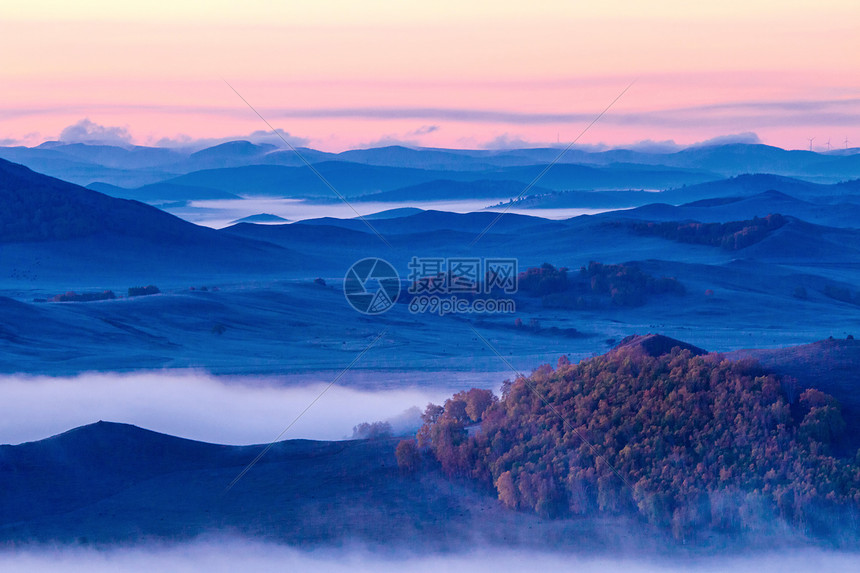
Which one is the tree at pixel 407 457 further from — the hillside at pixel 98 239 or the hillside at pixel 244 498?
the hillside at pixel 98 239

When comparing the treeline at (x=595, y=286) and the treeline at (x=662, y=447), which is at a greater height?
the treeline at (x=595, y=286)

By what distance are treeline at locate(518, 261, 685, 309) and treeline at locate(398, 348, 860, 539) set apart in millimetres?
27091

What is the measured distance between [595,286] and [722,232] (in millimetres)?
30397

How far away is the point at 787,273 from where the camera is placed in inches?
1984

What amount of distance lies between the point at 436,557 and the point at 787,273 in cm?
4309

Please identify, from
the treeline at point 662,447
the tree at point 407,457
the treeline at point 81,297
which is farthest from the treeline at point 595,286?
the tree at point 407,457

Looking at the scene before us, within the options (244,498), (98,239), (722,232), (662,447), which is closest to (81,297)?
(98,239)

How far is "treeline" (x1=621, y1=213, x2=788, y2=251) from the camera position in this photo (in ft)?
222

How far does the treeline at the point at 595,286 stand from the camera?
41.9m

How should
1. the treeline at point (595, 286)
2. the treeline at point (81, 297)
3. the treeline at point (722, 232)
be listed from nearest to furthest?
1. the treeline at point (81, 297)
2. the treeline at point (595, 286)
3. the treeline at point (722, 232)

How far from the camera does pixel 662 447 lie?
12641 mm

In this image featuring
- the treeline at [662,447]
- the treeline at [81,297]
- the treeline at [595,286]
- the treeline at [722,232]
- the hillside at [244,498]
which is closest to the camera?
the treeline at [662,447]

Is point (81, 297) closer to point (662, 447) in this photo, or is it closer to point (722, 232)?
point (662, 447)

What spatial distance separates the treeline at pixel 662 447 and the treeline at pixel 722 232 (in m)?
55.5
